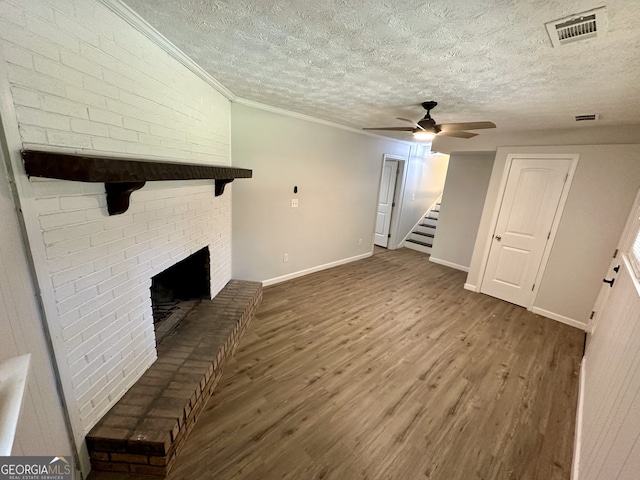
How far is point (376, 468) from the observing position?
1.38 metres

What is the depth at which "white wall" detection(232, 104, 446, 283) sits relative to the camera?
2.97 meters

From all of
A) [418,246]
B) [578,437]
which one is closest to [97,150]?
[578,437]

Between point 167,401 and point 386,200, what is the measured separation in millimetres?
5230

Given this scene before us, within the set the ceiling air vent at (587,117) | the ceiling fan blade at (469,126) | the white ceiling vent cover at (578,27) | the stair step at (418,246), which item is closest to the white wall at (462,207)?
the stair step at (418,246)

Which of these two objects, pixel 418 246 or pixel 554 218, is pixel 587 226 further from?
pixel 418 246

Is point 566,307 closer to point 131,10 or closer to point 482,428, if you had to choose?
point 482,428

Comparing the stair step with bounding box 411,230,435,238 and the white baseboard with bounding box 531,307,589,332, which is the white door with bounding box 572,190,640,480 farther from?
the stair step with bounding box 411,230,435,238

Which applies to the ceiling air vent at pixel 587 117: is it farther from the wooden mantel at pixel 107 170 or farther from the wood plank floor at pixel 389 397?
the wooden mantel at pixel 107 170

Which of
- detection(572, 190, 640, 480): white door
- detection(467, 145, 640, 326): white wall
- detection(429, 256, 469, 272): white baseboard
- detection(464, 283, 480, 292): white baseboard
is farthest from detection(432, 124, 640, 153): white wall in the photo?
detection(429, 256, 469, 272): white baseboard

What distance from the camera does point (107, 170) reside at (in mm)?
963

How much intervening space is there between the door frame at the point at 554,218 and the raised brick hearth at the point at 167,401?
362 cm

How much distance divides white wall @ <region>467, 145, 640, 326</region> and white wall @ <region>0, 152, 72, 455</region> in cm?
462

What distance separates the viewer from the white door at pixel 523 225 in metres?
3.07

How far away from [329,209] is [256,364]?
8.50 feet
